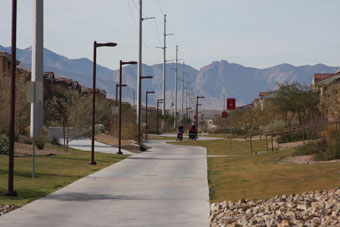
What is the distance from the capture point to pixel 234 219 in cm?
1234

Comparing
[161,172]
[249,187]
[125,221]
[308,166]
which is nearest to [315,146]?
[308,166]

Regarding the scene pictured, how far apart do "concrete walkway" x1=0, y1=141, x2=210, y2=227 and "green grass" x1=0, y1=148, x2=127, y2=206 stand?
0.55 meters

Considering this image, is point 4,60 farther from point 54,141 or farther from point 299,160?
point 299,160

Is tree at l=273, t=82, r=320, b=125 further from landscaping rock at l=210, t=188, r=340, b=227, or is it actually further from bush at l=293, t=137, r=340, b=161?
landscaping rock at l=210, t=188, r=340, b=227

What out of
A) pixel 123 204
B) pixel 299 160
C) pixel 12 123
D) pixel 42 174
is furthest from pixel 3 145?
pixel 123 204

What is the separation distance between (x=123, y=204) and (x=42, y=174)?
8999 mm

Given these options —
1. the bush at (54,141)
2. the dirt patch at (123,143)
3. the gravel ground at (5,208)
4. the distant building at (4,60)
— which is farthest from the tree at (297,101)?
the gravel ground at (5,208)

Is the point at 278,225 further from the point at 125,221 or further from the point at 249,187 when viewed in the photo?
the point at 249,187

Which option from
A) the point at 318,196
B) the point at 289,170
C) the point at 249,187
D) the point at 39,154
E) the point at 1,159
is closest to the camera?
the point at 318,196

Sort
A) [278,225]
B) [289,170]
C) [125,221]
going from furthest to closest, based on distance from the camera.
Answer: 1. [289,170]
2. [125,221]
3. [278,225]

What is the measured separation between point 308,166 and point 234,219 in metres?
11.7

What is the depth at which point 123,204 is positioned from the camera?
14.8 meters

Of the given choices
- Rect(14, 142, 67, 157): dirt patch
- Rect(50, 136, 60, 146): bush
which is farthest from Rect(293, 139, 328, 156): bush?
Rect(50, 136, 60, 146): bush

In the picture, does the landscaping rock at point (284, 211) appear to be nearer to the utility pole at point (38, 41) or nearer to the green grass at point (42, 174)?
the green grass at point (42, 174)
